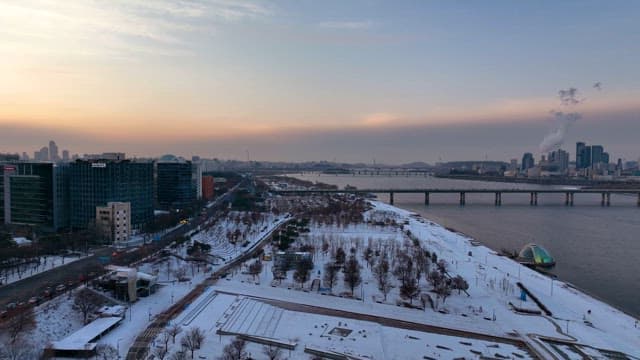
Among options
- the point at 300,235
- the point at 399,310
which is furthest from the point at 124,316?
the point at 300,235

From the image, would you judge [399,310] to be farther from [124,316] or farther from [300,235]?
[300,235]

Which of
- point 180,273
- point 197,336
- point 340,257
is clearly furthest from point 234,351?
point 340,257

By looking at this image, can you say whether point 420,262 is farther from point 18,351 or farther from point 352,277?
point 18,351

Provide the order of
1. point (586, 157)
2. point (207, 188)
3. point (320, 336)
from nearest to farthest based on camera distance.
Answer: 1. point (320, 336)
2. point (207, 188)
3. point (586, 157)

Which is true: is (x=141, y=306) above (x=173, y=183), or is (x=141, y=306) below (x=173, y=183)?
below

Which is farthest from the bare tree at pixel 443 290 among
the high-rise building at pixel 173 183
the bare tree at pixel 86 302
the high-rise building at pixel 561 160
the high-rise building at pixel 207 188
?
the high-rise building at pixel 561 160

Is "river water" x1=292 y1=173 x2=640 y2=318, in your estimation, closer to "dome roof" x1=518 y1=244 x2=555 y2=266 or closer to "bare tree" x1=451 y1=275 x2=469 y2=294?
"dome roof" x1=518 y1=244 x2=555 y2=266
